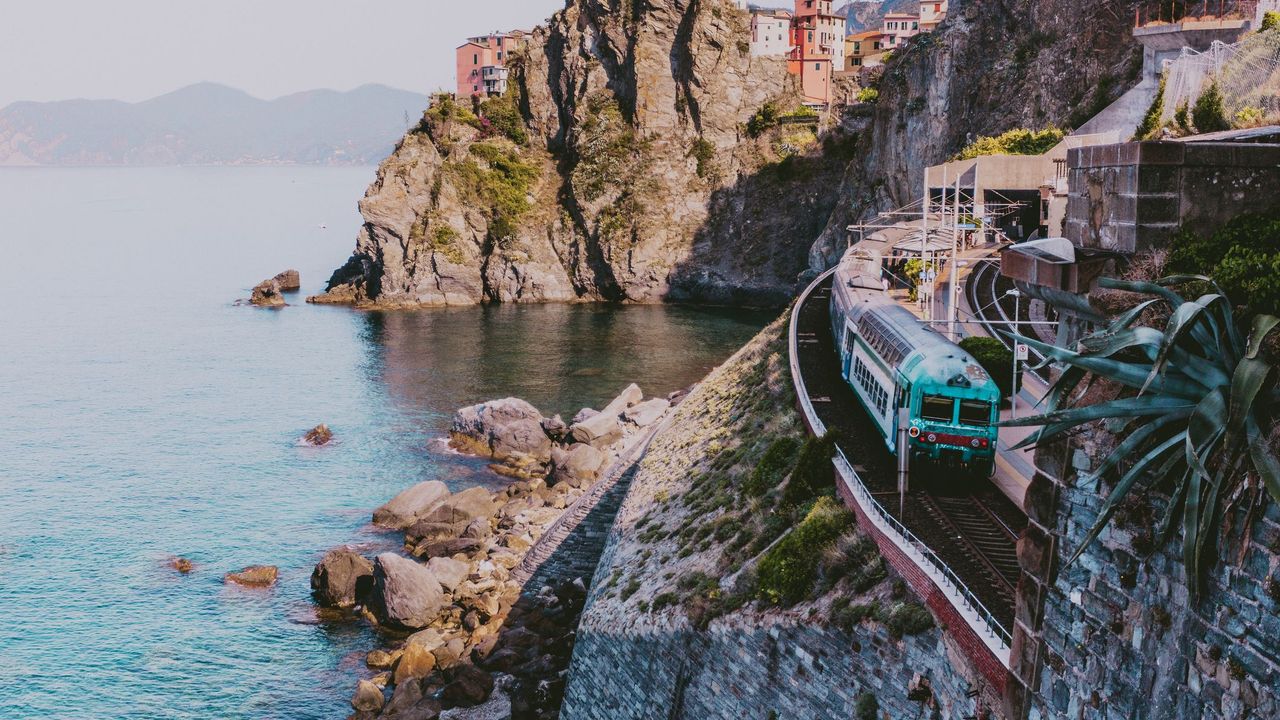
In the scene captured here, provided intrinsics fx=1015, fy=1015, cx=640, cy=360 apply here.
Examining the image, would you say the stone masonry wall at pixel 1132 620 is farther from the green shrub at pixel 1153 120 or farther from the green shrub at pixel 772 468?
the green shrub at pixel 1153 120

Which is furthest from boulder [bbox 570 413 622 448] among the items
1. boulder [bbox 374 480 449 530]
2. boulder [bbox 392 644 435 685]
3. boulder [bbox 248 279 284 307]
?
boulder [bbox 248 279 284 307]

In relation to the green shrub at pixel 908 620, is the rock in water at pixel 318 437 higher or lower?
lower

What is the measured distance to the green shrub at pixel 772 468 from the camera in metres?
30.8

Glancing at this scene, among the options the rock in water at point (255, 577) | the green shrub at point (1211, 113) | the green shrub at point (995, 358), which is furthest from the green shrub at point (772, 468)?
the rock in water at point (255, 577)

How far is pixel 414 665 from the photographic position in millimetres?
39000

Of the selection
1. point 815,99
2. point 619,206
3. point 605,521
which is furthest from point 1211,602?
point 815,99

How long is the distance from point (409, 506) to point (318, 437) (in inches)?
746

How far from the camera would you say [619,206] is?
135375mm

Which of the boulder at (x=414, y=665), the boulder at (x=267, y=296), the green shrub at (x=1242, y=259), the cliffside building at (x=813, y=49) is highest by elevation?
the cliffside building at (x=813, y=49)

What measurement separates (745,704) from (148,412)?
7008 centimetres

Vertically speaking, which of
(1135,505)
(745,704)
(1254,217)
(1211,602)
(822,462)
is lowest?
(745,704)

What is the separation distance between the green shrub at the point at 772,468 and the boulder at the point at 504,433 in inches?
1405

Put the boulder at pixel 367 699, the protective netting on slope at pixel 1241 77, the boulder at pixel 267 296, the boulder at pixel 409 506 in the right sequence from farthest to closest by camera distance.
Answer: the boulder at pixel 267 296 < the boulder at pixel 409 506 < the boulder at pixel 367 699 < the protective netting on slope at pixel 1241 77

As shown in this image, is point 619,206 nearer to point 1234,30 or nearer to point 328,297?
point 328,297
